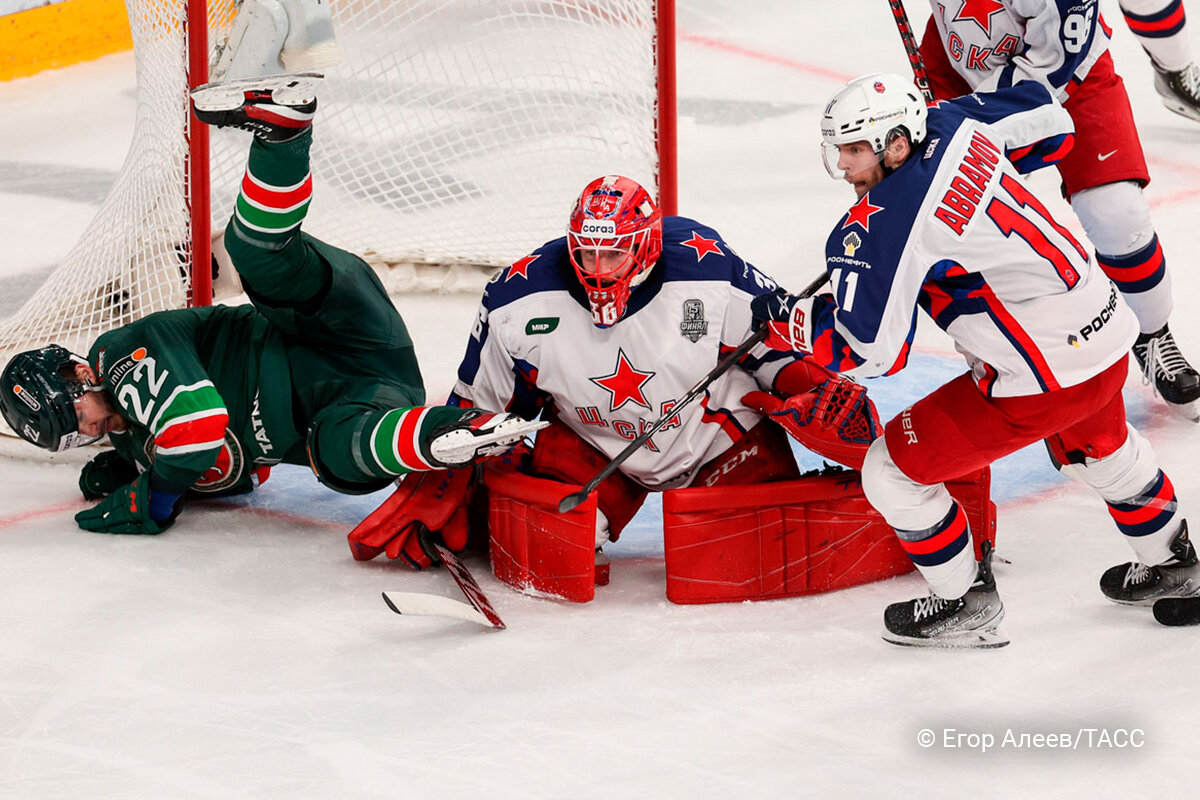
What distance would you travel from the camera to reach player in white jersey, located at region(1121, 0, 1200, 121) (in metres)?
4.06

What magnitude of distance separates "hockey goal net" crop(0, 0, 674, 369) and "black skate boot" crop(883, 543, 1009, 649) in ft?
5.49

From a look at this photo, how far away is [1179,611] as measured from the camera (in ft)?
9.13

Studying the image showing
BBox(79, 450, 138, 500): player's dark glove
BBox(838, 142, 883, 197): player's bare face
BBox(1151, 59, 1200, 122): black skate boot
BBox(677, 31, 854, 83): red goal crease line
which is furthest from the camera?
BBox(677, 31, 854, 83): red goal crease line

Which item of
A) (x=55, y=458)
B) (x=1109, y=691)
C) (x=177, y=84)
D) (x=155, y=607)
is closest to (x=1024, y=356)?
(x=1109, y=691)

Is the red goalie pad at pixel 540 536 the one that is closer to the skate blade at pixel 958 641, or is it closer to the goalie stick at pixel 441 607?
the goalie stick at pixel 441 607

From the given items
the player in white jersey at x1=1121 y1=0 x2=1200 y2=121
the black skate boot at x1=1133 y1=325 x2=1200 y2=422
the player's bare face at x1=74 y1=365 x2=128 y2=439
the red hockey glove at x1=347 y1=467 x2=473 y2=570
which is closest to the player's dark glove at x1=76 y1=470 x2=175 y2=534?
the player's bare face at x1=74 y1=365 x2=128 y2=439

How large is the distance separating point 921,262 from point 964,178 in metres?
0.16

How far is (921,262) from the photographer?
2.49 meters

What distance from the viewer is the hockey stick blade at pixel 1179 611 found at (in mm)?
2781

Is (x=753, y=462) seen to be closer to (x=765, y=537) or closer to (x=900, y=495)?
(x=765, y=537)

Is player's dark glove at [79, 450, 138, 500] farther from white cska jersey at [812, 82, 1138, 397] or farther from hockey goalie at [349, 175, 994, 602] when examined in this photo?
white cska jersey at [812, 82, 1138, 397]

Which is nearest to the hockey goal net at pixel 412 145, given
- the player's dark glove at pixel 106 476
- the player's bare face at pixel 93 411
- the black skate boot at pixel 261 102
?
the player's dark glove at pixel 106 476

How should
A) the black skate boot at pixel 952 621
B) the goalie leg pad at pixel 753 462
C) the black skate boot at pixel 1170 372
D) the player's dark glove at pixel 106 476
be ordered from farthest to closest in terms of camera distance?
the black skate boot at pixel 1170 372
the player's dark glove at pixel 106 476
the goalie leg pad at pixel 753 462
the black skate boot at pixel 952 621

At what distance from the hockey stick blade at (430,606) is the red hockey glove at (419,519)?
0.30 m
